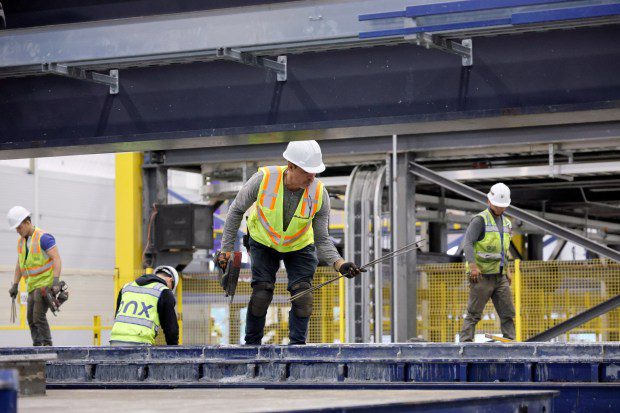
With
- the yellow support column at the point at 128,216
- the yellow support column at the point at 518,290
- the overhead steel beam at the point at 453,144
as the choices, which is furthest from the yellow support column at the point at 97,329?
the yellow support column at the point at 518,290

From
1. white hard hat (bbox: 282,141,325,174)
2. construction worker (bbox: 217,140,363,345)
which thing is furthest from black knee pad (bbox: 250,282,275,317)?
white hard hat (bbox: 282,141,325,174)

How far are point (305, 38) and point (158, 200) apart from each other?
33.0 feet

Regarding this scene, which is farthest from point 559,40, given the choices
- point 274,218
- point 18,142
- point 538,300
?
point 538,300

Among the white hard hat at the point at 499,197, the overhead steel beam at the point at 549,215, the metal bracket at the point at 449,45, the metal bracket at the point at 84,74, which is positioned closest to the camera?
the metal bracket at the point at 449,45

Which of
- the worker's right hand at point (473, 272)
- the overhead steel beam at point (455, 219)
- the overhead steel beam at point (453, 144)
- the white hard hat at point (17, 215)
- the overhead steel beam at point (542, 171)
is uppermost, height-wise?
the overhead steel beam at point (453, 144)

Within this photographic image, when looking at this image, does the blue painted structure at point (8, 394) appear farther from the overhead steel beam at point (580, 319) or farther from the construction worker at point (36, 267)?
the overhead steel beam at point (580, 319)

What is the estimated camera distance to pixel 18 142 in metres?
11.4

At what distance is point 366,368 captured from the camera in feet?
26.5

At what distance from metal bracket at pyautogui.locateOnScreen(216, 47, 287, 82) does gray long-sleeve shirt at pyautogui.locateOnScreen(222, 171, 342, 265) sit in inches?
41.1

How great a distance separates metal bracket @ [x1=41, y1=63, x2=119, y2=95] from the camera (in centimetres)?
1058

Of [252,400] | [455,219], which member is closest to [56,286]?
[455,219]

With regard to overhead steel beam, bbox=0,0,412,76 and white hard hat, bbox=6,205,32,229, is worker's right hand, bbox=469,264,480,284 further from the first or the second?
white hard hat, bbox=6,205,32,229

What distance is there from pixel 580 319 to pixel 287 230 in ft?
26.7

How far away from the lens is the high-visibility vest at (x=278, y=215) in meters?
9.66
